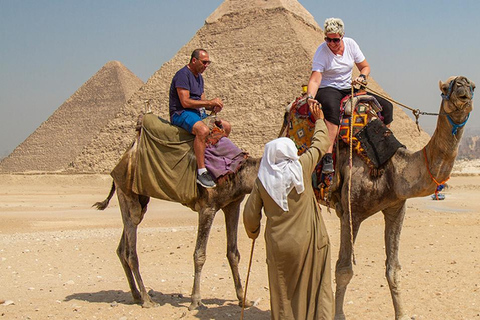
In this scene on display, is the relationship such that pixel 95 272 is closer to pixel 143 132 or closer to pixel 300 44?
pixel 143 132

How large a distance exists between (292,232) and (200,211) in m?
1.68

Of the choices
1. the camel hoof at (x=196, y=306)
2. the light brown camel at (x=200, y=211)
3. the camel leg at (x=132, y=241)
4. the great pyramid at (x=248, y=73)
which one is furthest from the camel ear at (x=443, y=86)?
the great pyramid at (x=248, y=73)

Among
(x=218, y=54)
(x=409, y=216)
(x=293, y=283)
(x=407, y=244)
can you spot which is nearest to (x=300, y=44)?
(x=218, y=54)

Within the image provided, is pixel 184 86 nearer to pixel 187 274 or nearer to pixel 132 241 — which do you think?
pixel 132 241

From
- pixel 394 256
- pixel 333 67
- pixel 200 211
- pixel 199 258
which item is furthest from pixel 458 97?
pixel 199 258

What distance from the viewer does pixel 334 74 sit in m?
5.36

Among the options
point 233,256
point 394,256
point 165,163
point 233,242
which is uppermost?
point 165,163

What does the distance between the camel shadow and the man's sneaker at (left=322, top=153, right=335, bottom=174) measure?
133 cm

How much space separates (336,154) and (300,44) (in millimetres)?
77731

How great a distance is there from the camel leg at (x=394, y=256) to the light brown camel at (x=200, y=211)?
119 cm

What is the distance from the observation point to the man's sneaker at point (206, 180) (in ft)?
18.5

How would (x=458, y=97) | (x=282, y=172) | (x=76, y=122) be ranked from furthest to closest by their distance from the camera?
(x=76, y=122) → (x=458, y=97) → (x=282, y=172)

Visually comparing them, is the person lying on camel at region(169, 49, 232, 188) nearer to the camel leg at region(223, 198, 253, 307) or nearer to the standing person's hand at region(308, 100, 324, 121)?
the camel leg at region(223, 198, 253, 307)

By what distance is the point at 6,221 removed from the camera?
14969 mm
